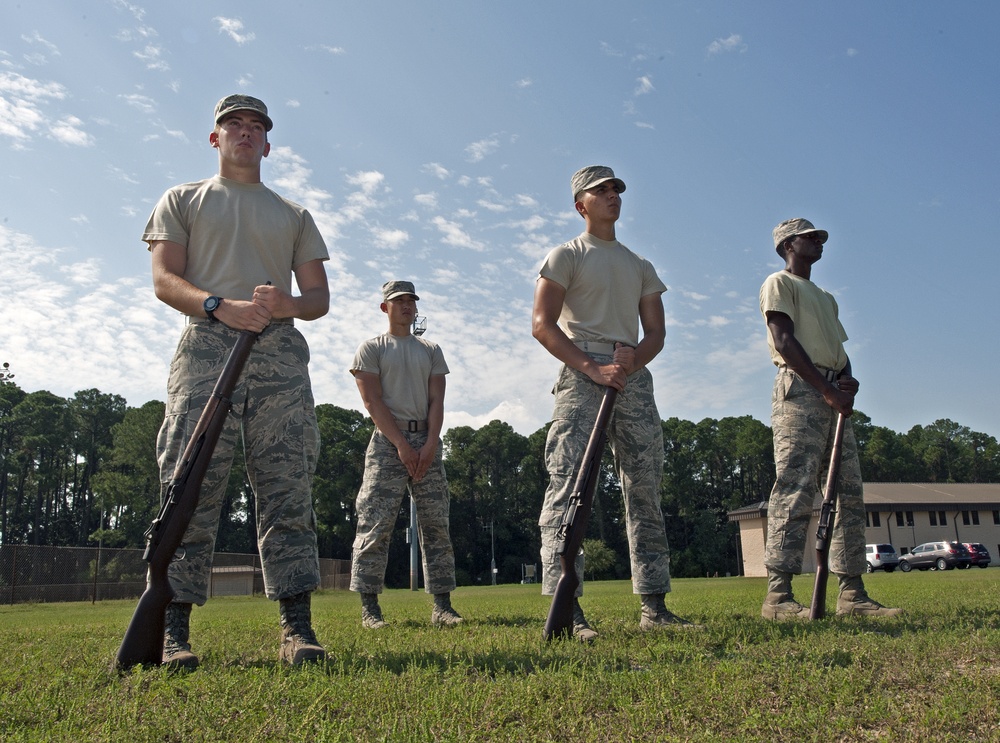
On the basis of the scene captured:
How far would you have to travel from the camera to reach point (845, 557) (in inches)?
244

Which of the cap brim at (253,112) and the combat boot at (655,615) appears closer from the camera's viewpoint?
the cap brim at (253,112)

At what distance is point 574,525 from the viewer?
15.0ft

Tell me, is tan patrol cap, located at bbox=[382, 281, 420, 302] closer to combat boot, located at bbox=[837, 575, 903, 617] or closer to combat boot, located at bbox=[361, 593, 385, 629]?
combat boot, located at bbox=[361, 593, 385, 629]

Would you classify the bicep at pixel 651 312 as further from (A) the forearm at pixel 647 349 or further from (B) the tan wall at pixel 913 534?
(B) the tan wall at pixel 913 534

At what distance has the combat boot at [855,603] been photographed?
5.83 m

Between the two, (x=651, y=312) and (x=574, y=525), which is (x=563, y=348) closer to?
(x=651, y=312)

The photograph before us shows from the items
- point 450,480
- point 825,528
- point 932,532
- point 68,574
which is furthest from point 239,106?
point 450,480

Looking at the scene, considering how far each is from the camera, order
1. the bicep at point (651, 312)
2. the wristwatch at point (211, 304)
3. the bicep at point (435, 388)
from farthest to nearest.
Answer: the bicep at point (435, 388), the bicep at point (651, 312), the wristwatch at point (211, 304)

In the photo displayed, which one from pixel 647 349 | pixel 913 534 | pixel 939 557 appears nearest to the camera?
pixel 647 349

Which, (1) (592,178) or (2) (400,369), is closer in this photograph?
(1) (592,178)

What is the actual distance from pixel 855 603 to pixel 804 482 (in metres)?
0.99

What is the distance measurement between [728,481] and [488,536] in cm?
3066

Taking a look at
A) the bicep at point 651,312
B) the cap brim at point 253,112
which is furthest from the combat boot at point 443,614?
the cap brim at point 253,112

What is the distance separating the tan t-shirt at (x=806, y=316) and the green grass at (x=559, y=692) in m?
2.47
